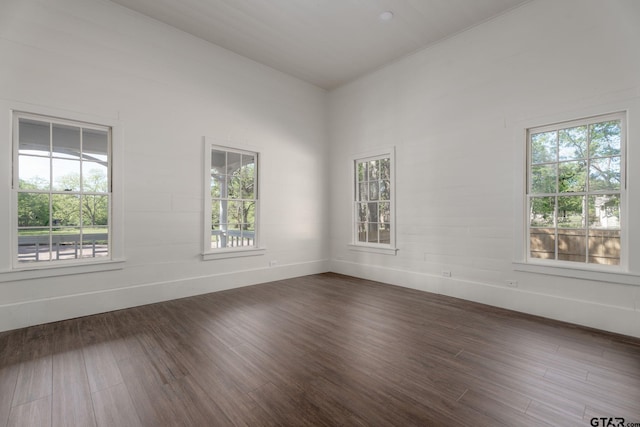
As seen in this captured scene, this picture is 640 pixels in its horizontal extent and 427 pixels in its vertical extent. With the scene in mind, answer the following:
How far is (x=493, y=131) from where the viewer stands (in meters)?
3.76

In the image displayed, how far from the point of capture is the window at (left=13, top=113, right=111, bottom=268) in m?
3.10

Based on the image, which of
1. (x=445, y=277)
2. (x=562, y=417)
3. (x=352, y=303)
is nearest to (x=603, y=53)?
(x=445, y=277)

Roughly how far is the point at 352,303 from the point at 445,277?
146 cm

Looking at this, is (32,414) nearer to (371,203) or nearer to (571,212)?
(371,203)

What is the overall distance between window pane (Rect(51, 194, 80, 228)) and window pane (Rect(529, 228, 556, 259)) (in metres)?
5.45

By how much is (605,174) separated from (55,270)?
5997 millimetres

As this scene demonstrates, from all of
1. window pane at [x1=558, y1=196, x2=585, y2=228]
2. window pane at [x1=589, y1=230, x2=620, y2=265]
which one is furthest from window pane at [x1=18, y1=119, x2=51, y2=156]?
window pane at [x1=589, y1=230, x2=620, y2=265]

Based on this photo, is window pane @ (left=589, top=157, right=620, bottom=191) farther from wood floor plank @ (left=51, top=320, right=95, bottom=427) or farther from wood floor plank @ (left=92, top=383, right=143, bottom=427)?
wood floor plank @ (left=51, top=320, right=95, bottom=427)

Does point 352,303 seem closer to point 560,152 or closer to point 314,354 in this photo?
point 314,354

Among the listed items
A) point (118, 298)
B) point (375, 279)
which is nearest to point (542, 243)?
point (375, 279)

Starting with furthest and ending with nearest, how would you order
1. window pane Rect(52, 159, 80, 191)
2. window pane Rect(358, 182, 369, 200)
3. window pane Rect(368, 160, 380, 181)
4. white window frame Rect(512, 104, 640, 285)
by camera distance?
window pane Rect(358, 182, 369, 200) < window pane Rect(368, 160, 380, 181) < window pane Rect(52, 159, 80, 191) < white window frame Rect(512, 104, 640, 285)

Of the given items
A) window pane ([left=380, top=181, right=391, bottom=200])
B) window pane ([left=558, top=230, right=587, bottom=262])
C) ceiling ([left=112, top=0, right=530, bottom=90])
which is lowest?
window pane ([left=558, top=230, right=587, bottom=262])

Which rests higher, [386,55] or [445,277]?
[386,55]

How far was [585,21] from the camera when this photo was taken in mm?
3092
